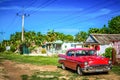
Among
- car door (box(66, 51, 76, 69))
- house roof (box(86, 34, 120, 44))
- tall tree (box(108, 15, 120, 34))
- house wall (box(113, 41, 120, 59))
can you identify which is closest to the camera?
car door (box(66, 51, 76, 69))

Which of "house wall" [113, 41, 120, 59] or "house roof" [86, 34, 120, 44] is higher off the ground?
"house roof" [86, 34, 120, 44]

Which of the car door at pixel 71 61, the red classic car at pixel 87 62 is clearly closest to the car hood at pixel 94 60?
the red classic car at pixel 87 62

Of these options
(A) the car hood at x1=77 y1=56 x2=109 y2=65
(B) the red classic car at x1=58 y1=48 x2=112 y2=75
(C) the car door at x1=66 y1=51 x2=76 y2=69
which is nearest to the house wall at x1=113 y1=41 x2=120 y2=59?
(B) the red classic car at x1=58 y1=48 x2=112 y2=75

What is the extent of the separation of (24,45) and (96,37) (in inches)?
656

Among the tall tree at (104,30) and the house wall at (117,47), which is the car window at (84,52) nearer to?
the house wall at (117,47)

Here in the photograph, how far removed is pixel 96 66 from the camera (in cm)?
1382

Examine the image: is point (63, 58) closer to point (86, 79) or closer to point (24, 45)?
point (86, 79)

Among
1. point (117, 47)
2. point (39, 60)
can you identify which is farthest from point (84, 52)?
point (39, 60)

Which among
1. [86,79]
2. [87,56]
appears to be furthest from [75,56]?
[86,79]

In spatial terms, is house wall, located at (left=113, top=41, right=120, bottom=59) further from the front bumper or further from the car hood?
the front bumper

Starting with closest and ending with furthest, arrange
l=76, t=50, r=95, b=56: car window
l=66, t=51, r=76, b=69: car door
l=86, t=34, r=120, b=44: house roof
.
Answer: l=66, t=51, r=76, b=69: car door
l=76, t=50, r=95, b=56: car window
l=86, t=34, r=120, b=44: house roof

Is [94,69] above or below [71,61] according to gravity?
below

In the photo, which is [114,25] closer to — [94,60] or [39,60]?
[39,60]

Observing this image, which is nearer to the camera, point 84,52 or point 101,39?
point 84,52
